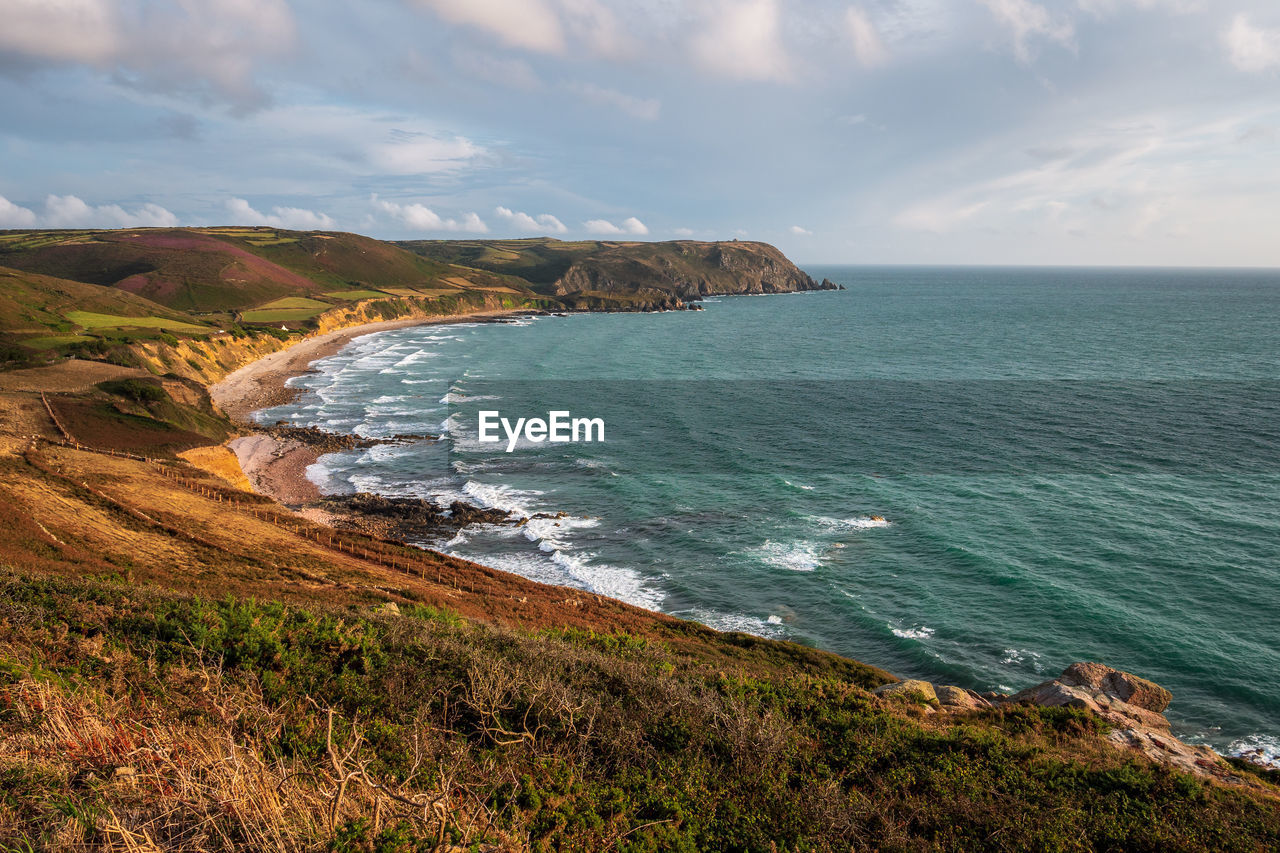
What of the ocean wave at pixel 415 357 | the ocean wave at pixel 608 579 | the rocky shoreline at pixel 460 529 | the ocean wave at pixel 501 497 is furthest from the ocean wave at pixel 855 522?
the ocean wave at pixel 415 357

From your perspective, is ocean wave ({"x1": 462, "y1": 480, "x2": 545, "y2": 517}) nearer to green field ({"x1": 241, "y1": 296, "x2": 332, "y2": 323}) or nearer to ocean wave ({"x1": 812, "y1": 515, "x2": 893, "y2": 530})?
ocean wave ({"x1": 812, "y1": 515, "x2": 893, "y2": 530})

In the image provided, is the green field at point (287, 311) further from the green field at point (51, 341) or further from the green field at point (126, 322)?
the green field at point (51, 341)

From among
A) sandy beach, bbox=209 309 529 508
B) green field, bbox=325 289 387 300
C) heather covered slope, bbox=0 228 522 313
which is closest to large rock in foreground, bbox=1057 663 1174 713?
sandy beach, bbox=209 309 529 508

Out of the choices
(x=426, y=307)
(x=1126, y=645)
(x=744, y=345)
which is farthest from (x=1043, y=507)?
(x=426, y=307)

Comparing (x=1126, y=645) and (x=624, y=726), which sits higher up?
(x=624, y=726)

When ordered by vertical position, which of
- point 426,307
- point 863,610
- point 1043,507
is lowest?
point 863,610

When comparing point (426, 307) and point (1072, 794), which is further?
point (426, 307)

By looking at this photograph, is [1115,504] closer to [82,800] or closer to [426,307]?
[82,800]
